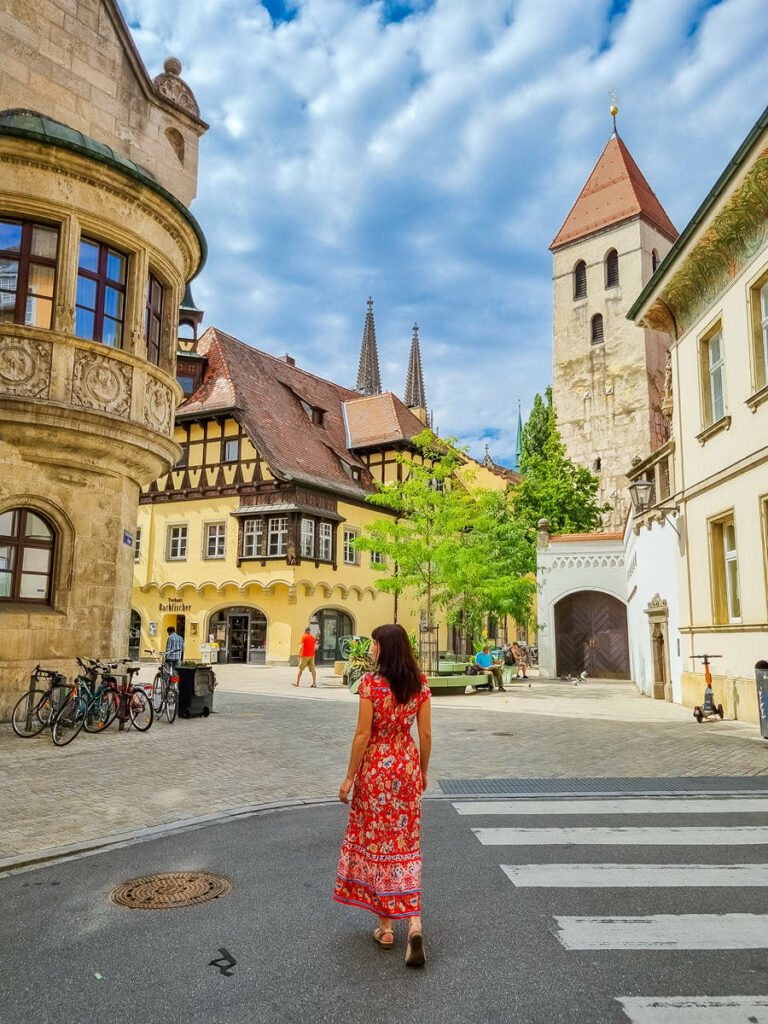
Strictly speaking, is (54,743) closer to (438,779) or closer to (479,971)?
(438,779)

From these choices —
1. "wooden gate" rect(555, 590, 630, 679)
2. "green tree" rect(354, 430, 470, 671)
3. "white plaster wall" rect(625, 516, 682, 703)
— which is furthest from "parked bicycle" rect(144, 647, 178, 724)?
"wooden gate" rect(555, 590, 630, 679)

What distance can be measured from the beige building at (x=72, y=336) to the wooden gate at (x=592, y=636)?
17679 millimetres

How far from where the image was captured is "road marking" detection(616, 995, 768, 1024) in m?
3.14

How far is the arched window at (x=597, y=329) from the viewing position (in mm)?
45344

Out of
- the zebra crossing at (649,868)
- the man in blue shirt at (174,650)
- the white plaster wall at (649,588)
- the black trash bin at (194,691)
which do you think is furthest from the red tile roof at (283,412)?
the zebra crossing at (649,868)

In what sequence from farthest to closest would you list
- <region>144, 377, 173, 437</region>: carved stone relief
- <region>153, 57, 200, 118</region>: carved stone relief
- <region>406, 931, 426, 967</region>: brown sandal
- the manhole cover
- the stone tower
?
the stone tower < <region>153, 57, 200, 118</region>: carved stone relief < <region>144, 377, 173, 437</region>: carved stone relief < the manhole cover < <region>406, 931, 426, 967</region>: brown sandal

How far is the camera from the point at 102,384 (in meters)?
12.5

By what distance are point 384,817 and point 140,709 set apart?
9266mm

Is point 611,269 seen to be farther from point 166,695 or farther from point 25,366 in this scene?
point 25,366

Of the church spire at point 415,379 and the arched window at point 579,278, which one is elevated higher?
the church spire at point 415,379

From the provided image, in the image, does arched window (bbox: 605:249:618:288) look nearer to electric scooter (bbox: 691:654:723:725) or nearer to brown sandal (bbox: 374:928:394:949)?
electric scooter (bbox: 691:654:723:725)

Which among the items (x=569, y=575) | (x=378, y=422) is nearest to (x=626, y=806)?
(x=569, y=575)

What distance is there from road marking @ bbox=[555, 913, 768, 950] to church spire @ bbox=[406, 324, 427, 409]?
84.7m

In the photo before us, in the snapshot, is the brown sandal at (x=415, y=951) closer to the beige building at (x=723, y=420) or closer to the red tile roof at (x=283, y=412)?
the beige building at (x=723, y=420)
